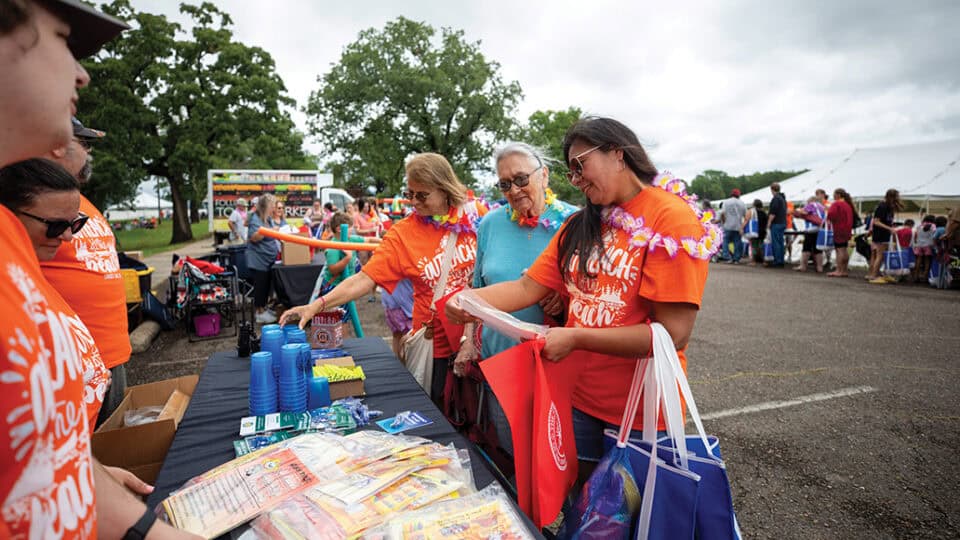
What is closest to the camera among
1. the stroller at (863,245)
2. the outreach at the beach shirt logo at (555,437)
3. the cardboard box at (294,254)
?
the outreach at the beach shirt logo at (555,437)

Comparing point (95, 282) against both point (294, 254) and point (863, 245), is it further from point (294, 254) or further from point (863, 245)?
point (863, 245)

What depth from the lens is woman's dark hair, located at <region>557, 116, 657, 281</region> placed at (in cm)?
169

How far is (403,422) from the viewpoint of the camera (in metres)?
1.89

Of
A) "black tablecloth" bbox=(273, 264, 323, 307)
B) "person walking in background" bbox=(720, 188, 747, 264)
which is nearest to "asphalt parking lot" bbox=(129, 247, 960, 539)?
"black tablecloth" bbox=(273, 264, 323, 307)

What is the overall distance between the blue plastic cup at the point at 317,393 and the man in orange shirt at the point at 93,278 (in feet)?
3.70

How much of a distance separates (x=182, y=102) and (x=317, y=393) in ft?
79.6

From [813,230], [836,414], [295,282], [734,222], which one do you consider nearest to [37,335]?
[836,414]

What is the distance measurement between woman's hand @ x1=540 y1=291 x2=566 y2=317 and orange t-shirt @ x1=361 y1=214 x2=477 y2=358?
70 cm

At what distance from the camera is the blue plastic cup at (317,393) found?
2.02 meters

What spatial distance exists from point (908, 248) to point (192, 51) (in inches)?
1062

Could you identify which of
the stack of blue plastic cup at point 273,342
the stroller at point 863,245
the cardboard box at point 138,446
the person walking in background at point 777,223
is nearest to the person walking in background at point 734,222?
the person walking in background at point 777,223

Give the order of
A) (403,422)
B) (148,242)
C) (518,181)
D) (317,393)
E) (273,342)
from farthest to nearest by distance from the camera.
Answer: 1. (148,242)
2. (518,181)
3. (273,342)
4. (317,393)
5. (403,422)

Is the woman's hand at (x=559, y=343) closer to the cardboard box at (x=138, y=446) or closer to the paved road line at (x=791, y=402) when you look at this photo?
Result: the cardboard box at (x=138, y=446)

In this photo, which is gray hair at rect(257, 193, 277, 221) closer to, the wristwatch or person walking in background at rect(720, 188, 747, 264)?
the wristwatch
